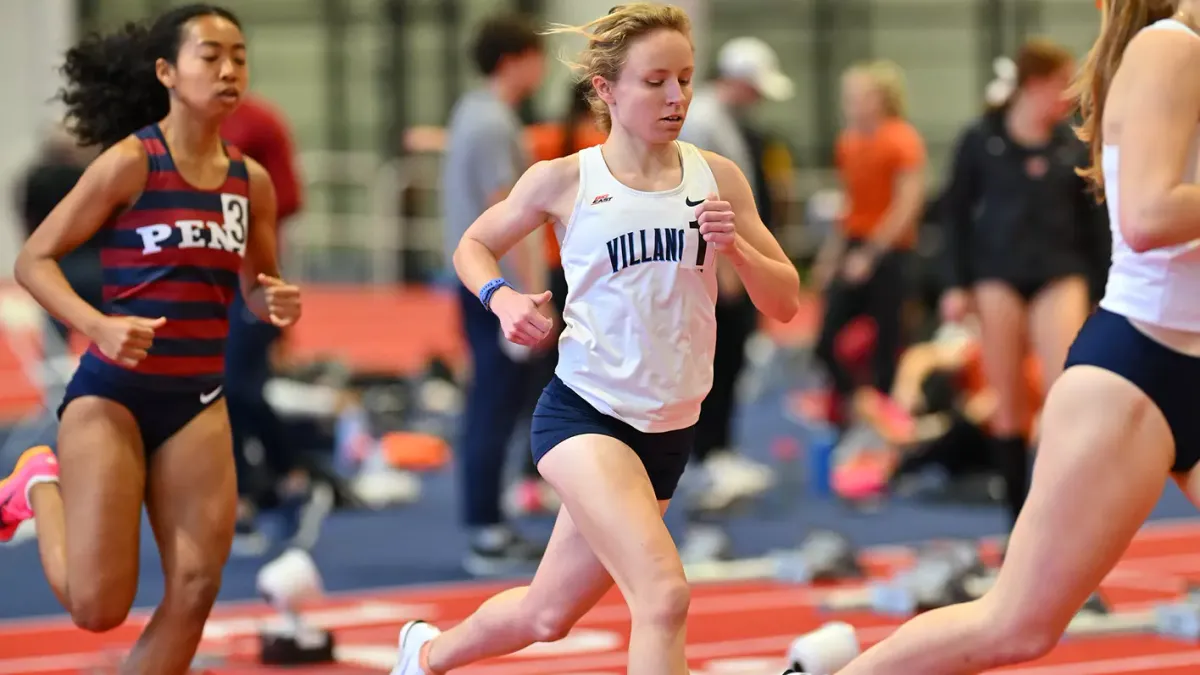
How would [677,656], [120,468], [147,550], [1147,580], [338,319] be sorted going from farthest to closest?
1. [338,319]
2. [147,550]
3. [1147,580]
4. [120,468]
5. [677,656]

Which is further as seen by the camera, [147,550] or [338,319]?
[338,319]

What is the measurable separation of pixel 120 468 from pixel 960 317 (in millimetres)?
4252

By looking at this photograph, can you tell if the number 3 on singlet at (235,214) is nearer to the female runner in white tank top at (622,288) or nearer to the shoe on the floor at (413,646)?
the female runner in white tank top at (622,288)

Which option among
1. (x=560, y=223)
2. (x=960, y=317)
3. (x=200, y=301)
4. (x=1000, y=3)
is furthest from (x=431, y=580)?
(x=1000, y=3)

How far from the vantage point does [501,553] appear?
8.17 metres

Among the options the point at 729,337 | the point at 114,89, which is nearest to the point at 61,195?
the point at 729,337

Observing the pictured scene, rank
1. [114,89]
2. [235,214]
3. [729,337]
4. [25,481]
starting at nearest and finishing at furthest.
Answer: [235,214]
[25,481]
[114,89]
[729,337]

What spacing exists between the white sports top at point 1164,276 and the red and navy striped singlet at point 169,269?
2.52 meters

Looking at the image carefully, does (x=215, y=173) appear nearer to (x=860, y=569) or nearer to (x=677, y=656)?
(x=677, y=656)

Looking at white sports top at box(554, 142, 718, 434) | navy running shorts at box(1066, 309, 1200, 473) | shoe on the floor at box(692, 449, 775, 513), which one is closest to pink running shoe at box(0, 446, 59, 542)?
white sports top at box(554, 142, 718, 434)

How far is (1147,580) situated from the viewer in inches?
305

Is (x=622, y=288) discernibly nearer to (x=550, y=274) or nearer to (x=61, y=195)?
(x=550, y=274)

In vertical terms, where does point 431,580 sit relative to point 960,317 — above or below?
below

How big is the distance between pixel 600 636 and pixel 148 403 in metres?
2.32
